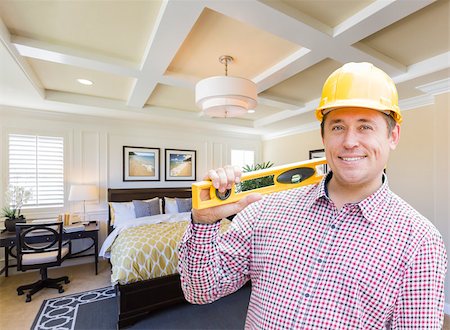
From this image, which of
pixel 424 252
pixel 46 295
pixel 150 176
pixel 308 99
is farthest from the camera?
pixel 150 176

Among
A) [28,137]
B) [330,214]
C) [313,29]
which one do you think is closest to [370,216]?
[330,214]

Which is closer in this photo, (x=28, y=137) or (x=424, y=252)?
(x=424, y=252)

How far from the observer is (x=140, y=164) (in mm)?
4758

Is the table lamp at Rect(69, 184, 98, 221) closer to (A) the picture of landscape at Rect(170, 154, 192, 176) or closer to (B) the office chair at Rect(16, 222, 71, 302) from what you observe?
(B) the office chair at Rect(16, 222, 71, 302)

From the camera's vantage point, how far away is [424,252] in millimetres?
694

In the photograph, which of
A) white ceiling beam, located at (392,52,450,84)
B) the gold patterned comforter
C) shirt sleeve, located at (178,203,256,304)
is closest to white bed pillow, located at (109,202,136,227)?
the gold patterned comforter

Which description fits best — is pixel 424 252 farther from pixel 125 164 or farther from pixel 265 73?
pixel 125 164

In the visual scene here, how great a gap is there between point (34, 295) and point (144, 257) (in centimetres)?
168

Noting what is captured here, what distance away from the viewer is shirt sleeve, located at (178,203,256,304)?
872 millimetres

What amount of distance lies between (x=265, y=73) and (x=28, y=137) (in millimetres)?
3844

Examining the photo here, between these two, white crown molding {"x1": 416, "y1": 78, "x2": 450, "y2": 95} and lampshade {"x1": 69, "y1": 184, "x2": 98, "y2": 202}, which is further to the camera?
lampshade {"x1": 69, "y1": 184, "x2": 98, "y2": 202}

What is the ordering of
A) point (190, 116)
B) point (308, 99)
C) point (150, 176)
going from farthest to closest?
point (150, 176) → point (190, 116) → point (308, 99)

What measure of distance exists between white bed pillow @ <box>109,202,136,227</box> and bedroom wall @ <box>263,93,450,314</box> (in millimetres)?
4080

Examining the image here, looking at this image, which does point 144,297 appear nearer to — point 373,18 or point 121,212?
point 121,212
